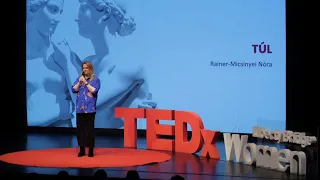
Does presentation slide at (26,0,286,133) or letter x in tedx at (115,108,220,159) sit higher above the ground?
presentation slide at (26,0,286,133)

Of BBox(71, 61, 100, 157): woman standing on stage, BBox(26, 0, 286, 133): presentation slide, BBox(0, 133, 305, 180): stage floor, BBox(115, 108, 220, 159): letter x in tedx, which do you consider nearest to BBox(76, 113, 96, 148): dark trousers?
BBox(71, 61, 100, 157): woman standing on stage

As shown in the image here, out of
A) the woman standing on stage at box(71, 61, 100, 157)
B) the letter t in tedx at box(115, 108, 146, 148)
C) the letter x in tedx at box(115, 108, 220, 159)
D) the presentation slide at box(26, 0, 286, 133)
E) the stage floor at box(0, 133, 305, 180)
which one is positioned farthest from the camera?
the presentation slide at box(26, 0, 286, 133)

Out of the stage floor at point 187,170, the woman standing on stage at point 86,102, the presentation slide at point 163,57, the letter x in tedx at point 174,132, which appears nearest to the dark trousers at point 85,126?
the woman standing on stage at point 86,102

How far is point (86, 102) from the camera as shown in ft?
→ 22.1

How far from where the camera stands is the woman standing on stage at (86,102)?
6742 millimetres

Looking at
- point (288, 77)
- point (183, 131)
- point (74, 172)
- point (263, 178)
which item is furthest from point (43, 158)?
point (288, 77)

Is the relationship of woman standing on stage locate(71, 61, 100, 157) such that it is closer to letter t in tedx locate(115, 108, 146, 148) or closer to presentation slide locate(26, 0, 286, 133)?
letter t in tedx locate(115, 108, 146, 148)

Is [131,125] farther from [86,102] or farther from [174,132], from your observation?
[86,102]

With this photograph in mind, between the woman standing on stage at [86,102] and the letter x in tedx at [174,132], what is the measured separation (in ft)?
5.34

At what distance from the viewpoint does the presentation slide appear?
29.9ft

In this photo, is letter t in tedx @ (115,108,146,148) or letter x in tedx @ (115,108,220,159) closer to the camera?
letter x in tedx @ (115,108,220,159)

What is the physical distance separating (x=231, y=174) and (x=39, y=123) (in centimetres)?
526

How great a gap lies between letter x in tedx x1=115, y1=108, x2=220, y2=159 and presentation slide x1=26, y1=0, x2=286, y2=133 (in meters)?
1.17

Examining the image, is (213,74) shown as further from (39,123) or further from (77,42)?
(39,123)
